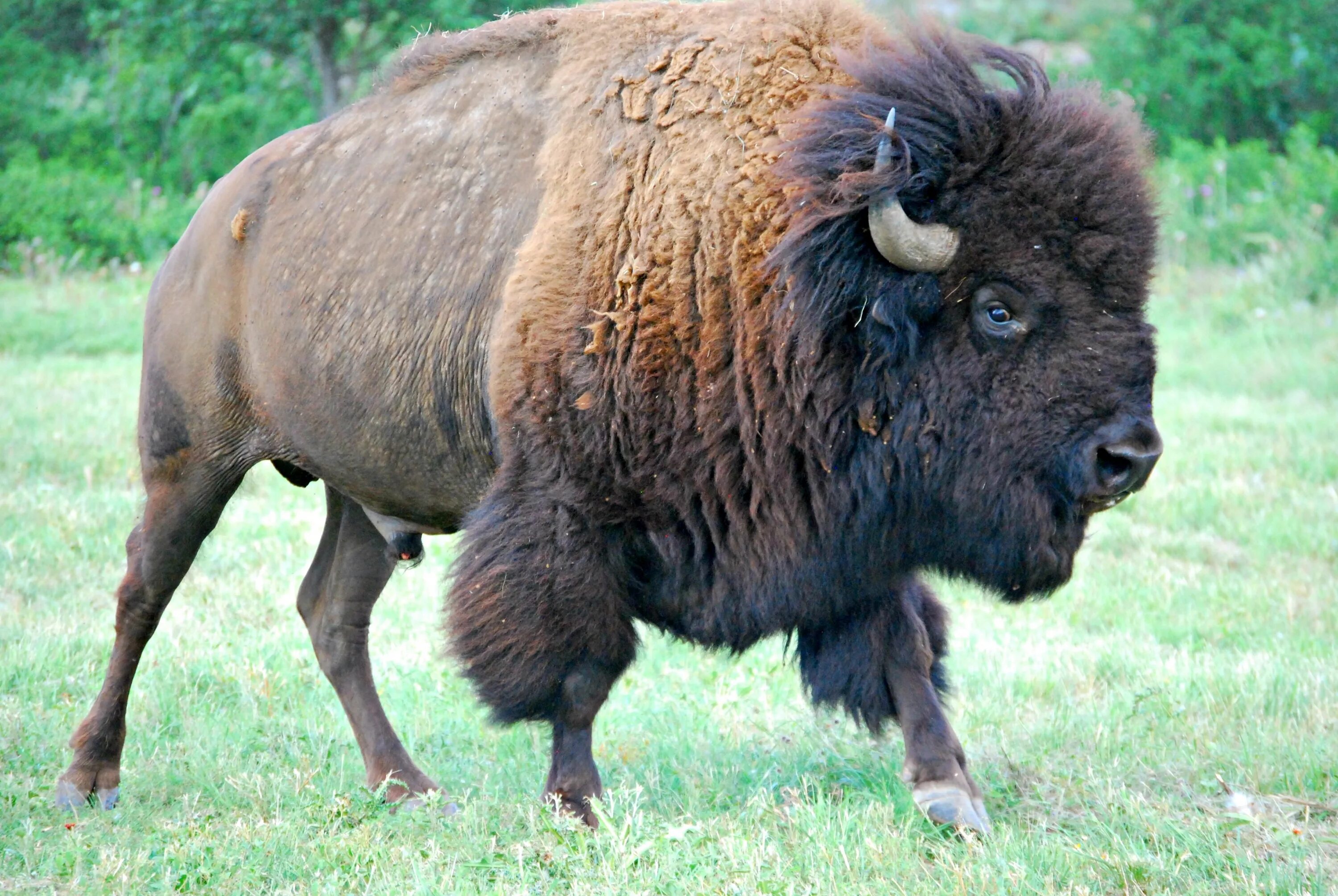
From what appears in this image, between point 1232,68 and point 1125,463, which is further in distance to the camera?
point 1232,68

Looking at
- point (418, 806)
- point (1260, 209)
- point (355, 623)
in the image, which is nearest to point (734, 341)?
point (418, 806)

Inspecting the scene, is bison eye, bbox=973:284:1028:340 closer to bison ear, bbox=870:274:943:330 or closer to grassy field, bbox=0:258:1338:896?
bison ear, bbox=870:274:943:330

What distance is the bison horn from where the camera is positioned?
332 cm

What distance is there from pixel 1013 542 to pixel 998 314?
59 cm

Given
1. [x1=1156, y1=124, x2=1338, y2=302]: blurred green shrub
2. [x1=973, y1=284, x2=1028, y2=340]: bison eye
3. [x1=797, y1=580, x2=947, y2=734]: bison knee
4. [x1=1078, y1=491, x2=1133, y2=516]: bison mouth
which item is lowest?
[x1=1156, y1=124, x2=1338, y2=302]: blurred green shrub

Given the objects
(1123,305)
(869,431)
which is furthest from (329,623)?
(1123,305)

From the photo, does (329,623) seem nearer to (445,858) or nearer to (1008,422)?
(445,858)

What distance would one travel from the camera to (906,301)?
340cm

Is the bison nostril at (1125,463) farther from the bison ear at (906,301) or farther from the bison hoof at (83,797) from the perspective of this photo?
the bison hoof at (83,797)

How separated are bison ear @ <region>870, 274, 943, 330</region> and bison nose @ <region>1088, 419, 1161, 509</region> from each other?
1.73 feet

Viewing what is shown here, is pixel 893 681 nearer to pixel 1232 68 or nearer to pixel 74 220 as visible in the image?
pixel 74 220

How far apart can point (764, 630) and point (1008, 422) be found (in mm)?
858

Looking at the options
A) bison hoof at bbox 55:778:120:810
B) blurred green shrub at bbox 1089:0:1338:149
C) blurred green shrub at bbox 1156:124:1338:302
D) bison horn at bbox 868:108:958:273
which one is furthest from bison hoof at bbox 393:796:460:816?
blurred green shrub at bbox 1089:0:1338:149

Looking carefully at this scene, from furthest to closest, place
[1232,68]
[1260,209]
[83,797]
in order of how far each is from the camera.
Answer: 1. [1232,68]
2. [1260,209]
3. [83,797]
